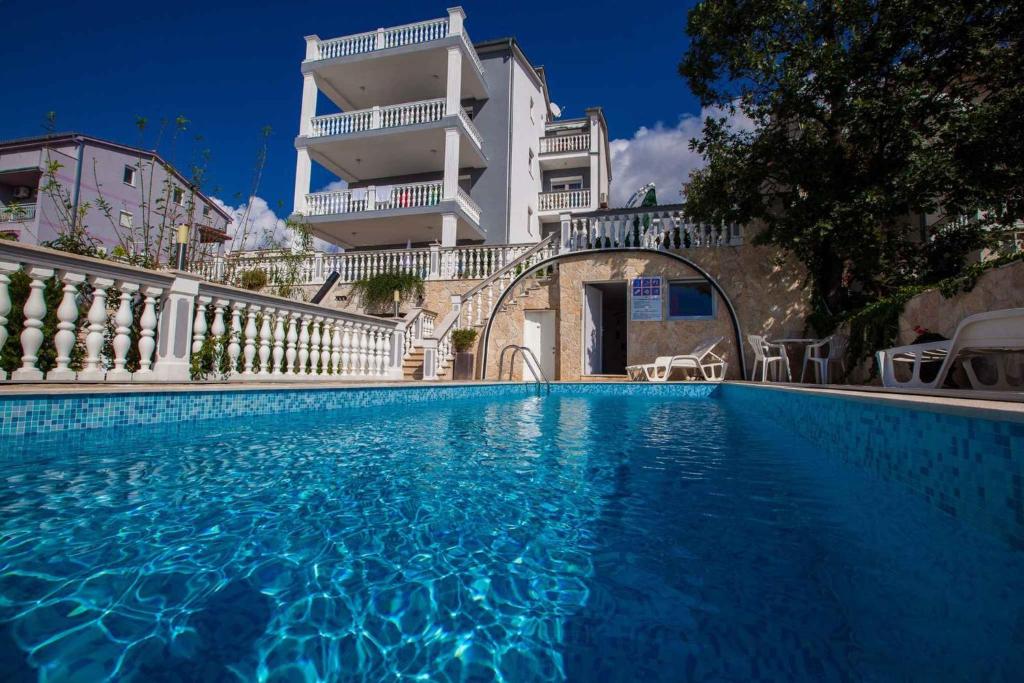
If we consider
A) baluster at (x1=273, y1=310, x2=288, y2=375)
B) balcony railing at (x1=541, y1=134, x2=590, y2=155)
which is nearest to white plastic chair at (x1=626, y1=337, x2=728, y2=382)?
baluster at (x1=273, y1=310, x2=288, y2=375)

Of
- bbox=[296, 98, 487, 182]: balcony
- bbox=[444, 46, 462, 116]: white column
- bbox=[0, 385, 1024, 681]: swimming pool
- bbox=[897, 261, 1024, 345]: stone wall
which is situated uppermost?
bbox=[444, 46, 462, 116]: white column

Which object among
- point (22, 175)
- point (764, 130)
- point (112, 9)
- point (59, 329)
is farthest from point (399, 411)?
point (22, 175)

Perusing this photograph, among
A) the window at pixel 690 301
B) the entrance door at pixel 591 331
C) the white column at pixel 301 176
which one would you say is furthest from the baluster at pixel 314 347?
the white column at pixel 301 176

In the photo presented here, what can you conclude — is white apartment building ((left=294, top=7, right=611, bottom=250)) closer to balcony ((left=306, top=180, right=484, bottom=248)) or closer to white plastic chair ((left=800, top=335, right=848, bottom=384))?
balcony ((left=306, top=180, right=484, bottom=248))

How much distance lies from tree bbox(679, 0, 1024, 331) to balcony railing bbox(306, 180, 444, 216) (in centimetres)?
843

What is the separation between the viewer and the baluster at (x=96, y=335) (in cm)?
375

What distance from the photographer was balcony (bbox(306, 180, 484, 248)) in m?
15.2

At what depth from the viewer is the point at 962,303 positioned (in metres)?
5.56

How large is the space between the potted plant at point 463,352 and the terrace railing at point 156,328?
3945 millimetres

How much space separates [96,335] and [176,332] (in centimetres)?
Result: 67

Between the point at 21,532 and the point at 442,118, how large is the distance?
618 inches

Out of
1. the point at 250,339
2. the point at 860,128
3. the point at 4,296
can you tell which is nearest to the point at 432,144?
the point at 860,128

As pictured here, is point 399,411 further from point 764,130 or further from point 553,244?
point 764,130

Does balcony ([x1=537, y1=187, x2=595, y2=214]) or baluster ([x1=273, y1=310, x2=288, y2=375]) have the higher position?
balcony ([x1=537, y1=187, x2=595, y2=214])
